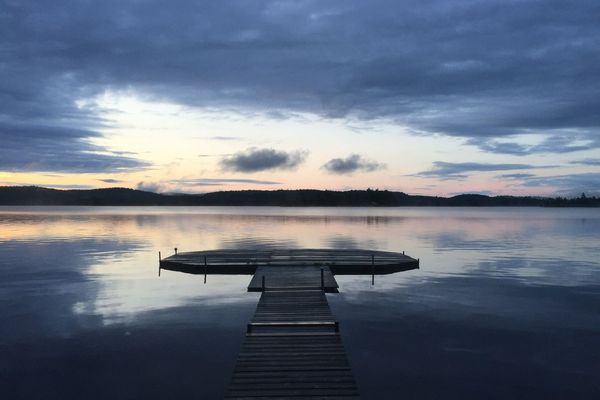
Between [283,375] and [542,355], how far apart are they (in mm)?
10139

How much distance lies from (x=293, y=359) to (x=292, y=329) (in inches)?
131

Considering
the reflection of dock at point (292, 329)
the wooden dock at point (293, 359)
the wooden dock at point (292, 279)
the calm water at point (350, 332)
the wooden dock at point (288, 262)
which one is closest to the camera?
the wooden dock at point (293, 359)

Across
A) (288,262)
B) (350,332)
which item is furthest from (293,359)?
(288,262)

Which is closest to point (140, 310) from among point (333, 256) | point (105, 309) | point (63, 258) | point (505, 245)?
point (105, 309)

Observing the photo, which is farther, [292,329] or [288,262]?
[288,262]

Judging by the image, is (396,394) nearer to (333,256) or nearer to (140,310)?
(140,310)

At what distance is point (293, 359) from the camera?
1181 centimetres

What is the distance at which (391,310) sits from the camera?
22234 mm

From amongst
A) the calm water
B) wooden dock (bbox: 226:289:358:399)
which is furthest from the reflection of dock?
the calm water

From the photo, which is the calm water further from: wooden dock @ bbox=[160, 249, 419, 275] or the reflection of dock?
the reflection of dock

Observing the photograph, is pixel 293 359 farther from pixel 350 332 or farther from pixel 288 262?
pixel 288 262

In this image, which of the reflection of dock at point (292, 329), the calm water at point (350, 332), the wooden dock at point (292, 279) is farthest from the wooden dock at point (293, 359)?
the wooden dock at point (292, 279)

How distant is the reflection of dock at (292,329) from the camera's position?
10344mm

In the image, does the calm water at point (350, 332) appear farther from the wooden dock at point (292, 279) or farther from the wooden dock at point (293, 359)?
the wooden dock at point (293, 359)
